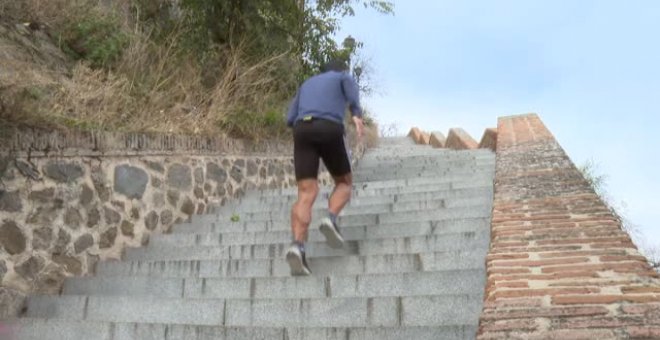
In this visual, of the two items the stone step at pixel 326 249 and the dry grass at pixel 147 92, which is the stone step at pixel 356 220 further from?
the dry grass at pixel 147 92

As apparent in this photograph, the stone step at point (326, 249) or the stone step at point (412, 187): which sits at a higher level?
the stone step at point (412, 187)

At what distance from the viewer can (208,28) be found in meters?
9.41

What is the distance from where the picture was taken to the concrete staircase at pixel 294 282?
3.50 m

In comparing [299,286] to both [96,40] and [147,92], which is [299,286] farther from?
[96,40]

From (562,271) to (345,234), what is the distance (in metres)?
2.54

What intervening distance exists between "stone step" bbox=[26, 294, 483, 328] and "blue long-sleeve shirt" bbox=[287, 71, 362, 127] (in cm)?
136

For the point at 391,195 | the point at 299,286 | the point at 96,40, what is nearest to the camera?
the point at 299,286

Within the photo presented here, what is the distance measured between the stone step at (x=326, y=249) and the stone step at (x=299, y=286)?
620 mm

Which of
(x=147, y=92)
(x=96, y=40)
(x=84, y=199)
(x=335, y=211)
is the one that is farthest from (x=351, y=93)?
(x=96, y=40)

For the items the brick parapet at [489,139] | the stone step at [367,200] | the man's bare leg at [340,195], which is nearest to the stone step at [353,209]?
the stone step at [367,200]

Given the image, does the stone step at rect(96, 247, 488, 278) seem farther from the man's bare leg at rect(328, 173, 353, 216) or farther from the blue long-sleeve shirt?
the blue long-sleeve shirt

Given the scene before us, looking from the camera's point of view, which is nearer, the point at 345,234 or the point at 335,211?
the point at 335,211

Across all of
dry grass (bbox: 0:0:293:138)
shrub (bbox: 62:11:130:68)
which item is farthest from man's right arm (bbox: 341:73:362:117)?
shrub (bbox: 62:11:130:68)

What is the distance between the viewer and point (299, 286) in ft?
13.5
